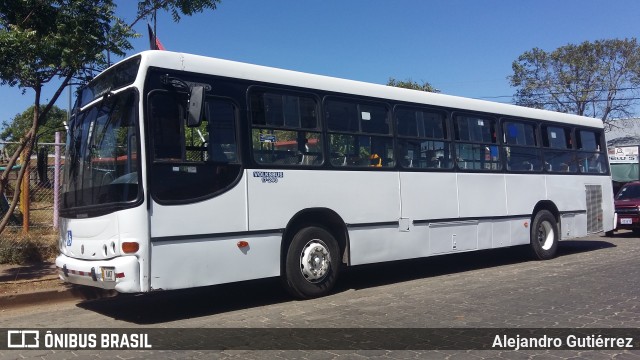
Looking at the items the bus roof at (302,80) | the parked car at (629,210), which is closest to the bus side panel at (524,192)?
the bus roof at (302,80)

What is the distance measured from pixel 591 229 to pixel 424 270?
5154mm

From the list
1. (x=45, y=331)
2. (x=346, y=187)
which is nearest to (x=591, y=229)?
(x=346, y=187)

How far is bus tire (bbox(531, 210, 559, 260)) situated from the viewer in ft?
40.1

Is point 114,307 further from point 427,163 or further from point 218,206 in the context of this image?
point 427,163

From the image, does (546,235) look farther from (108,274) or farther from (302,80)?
(108,274)

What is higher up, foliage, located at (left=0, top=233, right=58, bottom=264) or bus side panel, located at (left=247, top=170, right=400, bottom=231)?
bus side panel, located at (left=247, top=170, right=400, bottom=231)

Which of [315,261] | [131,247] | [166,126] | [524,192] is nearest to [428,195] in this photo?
[315,261]

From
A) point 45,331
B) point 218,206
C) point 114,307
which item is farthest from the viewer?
point 114,307

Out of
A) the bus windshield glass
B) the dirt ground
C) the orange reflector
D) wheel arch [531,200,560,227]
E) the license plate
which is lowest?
the dirt ground

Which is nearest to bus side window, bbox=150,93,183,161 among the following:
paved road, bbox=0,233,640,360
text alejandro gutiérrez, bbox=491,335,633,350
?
paved road, bbox=0,233,640,360

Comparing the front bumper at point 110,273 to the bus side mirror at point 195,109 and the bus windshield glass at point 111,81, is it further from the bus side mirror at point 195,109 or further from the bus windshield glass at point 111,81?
the bus windshield glass at point 111,81

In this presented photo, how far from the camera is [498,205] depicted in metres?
11.4

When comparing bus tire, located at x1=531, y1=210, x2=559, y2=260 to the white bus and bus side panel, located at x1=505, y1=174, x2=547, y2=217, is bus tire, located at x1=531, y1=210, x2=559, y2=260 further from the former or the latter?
the white bus

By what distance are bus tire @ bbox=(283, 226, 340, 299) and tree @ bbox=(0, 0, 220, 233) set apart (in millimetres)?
4423
